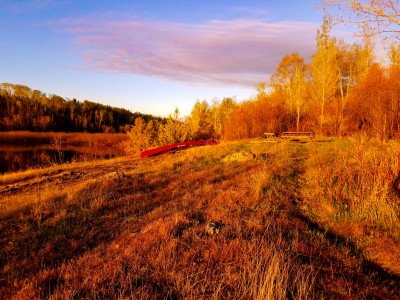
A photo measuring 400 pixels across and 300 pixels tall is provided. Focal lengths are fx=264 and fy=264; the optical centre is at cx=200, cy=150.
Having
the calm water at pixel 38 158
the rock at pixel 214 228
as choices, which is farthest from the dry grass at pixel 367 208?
the calm water at pixel 38 158

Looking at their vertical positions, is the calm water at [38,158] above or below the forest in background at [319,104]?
below

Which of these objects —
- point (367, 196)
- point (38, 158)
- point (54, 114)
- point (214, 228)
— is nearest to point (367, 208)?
point (367, 196)

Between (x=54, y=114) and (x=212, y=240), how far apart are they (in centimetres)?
8362

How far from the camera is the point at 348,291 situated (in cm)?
310

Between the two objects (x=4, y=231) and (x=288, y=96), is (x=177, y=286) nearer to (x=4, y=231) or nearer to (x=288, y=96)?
(x=4, y=231)

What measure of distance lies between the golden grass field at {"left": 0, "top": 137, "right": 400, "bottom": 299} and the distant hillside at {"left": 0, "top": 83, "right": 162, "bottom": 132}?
5439cm

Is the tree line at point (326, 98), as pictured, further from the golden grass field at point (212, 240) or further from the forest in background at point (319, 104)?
the golden grass field at point (212, 240)

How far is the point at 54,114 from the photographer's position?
75.5m

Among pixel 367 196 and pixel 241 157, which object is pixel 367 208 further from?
pixel 241 157

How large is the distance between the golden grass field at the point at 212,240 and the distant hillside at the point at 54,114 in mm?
54392

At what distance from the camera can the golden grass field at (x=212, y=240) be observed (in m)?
3.06

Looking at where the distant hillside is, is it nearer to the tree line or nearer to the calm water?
the calm water

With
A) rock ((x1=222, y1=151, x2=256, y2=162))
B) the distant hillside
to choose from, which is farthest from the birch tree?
the distant hillside

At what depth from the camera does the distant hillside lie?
221ft
